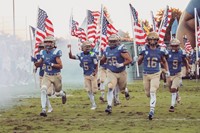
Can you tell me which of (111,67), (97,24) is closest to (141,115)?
(111,67)

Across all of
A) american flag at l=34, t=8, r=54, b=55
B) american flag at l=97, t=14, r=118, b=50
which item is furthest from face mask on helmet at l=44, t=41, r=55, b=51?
american flag at l=97, t=14, r=118, b=50

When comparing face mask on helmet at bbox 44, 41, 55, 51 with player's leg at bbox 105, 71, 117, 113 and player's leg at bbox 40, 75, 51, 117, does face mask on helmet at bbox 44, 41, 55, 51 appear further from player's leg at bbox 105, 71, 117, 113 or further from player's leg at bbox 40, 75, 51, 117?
player's leg at bbox 105, 71, 117, 113

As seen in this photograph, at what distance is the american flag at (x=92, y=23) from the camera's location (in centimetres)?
2864

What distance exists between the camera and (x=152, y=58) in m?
16.3

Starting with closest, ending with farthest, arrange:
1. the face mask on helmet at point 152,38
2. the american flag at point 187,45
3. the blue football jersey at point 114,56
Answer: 1. the face mask on helmet at point 152,38
2. the blue football jersey at point 114,56
3. the american flag at point 187,45

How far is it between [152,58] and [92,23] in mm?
13706

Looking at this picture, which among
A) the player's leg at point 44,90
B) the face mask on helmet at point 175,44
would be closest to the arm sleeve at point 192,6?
the face mask on helmet at point 175,44

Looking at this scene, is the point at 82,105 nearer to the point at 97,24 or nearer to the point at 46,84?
the point at 46,84

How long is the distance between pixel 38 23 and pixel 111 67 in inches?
332

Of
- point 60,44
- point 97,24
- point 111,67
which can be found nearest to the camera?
point 111,67

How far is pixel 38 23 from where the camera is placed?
83.4ft

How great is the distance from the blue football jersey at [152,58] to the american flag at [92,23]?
1192 cm

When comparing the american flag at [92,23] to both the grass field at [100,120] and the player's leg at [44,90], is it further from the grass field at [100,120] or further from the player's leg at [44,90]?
the player's leg at [44,90]

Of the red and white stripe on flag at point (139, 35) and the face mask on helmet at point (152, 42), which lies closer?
the face mask on helmet at point (152, 42)
